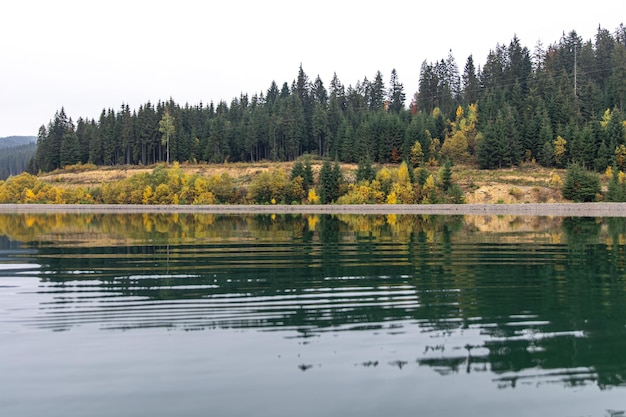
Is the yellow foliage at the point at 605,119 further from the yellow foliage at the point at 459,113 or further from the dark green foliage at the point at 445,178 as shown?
the dark green foliage at the point at 445,178

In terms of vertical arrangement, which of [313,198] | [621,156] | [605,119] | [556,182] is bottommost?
[313,198]

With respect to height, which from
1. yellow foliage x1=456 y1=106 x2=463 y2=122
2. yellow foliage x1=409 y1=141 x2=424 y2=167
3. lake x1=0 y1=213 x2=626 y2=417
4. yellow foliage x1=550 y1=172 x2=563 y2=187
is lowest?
lake x1=0 y1=213 x2=626 y2=417

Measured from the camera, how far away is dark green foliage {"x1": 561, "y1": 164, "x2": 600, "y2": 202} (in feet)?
277

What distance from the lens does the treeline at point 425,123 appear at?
115m

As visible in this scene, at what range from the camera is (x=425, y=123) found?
130 m

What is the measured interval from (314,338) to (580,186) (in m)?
84.9

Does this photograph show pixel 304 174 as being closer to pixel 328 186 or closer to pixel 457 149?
pixel 328 186

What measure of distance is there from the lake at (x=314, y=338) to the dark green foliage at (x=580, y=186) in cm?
6857

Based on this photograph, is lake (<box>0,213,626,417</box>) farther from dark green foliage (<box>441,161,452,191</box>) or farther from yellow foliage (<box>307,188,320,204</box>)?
yellow foliage (<box>307,188,320,204</box>)

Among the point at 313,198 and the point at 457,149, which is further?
the point at 457,149

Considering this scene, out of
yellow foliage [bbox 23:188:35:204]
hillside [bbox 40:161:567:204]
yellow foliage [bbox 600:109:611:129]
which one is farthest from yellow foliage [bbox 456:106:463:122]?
yellow foliage [bbox 23:188:35:204]

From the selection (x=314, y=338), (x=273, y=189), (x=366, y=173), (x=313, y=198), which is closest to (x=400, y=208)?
(x=366, y=173)

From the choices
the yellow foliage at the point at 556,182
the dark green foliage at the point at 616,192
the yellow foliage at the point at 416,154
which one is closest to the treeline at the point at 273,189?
the yellow foliage at the point at 416,154

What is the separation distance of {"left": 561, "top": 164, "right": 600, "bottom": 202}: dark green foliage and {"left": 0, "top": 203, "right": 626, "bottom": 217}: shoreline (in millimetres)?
8624
